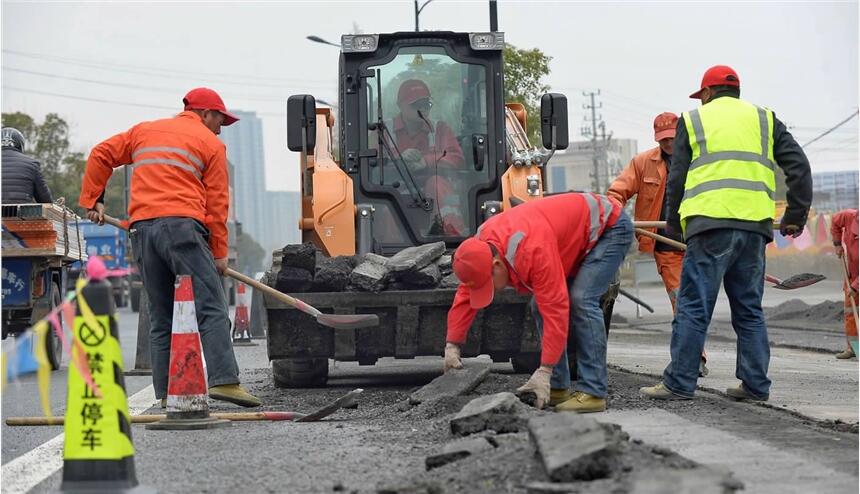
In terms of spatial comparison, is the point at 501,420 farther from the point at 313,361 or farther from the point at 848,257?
the point at 848,257

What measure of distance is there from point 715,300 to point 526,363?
2594mm

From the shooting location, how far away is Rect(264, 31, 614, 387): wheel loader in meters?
10.9

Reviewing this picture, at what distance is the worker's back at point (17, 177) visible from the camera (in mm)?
13547

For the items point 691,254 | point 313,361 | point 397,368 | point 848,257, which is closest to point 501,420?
point 691,254

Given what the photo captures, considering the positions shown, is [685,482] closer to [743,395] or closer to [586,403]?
[586,403]

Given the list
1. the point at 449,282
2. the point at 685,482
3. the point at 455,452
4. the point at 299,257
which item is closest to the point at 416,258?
the point at 449,282

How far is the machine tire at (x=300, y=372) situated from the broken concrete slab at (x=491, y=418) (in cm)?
361

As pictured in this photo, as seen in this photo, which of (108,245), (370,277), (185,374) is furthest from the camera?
(108,245)

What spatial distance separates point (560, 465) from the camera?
5020 mm

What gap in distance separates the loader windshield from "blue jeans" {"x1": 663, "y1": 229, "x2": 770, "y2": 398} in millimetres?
3180

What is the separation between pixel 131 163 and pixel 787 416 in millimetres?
4472

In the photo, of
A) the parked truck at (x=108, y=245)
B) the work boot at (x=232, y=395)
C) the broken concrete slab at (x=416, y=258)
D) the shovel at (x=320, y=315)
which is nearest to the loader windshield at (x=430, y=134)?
the broken concrete slab at (x=416, y=258)

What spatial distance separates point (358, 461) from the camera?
617cm

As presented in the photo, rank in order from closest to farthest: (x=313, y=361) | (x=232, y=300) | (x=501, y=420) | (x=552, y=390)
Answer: (x=501, y=420)
(x=552, y=390)
(x=313, y=361)
(x=232, y=300)
